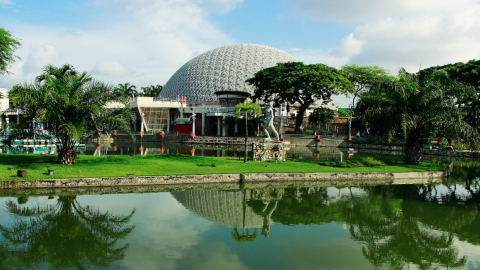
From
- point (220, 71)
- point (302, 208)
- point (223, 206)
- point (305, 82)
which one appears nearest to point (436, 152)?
point (305, 82)

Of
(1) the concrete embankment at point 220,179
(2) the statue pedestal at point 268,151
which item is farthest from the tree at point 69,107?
(2) the statue pedestal at point 268,151

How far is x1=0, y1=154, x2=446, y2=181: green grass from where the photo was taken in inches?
560

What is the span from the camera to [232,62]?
2933 inches

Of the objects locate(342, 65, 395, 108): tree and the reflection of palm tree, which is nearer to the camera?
the reflection of palm tree

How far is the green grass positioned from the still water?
128 centimetres

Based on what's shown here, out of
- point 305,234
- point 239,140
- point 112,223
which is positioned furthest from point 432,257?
point 239,140

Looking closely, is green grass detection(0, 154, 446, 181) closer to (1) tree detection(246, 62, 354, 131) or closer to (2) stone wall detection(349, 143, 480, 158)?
(2) stone wall detection(349, 143, 480, 158)

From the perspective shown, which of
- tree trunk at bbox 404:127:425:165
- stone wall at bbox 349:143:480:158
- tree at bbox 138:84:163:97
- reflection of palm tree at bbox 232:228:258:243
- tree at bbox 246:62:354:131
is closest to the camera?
reflection of palm tree at bbox 232:228:258:243

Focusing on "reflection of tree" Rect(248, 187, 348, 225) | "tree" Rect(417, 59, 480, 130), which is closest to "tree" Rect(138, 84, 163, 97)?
"tree" Rect(417, 59, 480, 130)

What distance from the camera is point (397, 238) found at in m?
8.89

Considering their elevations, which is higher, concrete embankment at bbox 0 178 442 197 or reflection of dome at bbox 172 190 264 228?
concrete embankment at bbox 0 178 442 197

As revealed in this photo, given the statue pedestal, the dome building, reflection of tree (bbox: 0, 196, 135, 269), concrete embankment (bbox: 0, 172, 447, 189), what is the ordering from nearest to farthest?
reflection of tree (bbox: 0, 196, 135, 269)
concrete embankment (bbox: 0, 172, 447, 189)
the statue pedestal
the dome building

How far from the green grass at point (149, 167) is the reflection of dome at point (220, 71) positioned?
5244 cm

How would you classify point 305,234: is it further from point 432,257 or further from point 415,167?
point 415,167
